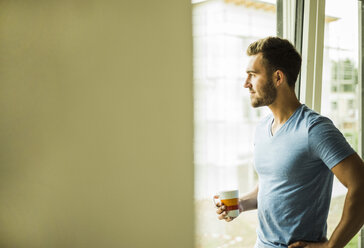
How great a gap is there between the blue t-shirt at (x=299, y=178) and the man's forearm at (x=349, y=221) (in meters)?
0.11

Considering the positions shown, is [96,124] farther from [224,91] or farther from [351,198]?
[351,198]

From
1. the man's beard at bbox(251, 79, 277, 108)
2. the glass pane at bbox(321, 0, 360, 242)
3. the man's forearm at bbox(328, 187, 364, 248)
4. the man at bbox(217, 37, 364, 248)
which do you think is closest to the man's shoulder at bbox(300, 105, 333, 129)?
the man at bbox(217, 37, 364, 248)

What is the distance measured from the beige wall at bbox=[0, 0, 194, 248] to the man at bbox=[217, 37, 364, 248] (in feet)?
0.98

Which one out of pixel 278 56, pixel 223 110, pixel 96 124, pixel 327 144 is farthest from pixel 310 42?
pixel 96 124

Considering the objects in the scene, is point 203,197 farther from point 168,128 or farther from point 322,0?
point 322,0

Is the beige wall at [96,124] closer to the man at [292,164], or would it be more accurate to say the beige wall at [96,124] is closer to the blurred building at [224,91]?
the blurred building at [224,91]

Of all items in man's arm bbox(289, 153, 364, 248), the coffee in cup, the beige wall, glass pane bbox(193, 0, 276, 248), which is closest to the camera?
the beige wall

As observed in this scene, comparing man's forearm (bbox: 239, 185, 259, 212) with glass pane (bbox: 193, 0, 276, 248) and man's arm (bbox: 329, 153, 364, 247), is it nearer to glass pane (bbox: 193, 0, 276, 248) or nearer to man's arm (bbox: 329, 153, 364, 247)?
glass pane (bbox: 193, 0, 276, 248)

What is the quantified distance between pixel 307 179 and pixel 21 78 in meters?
1.01

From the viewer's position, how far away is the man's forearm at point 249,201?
1.39m

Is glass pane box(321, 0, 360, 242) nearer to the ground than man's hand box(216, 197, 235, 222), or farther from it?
farther from it

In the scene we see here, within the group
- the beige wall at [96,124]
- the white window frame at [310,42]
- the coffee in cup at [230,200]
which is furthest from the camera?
the white window frame at [310,42]

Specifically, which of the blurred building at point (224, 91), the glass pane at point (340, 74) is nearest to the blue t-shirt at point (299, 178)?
the blurred building at point (224, 91)

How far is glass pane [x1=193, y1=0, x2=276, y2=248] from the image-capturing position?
4.41 feet
